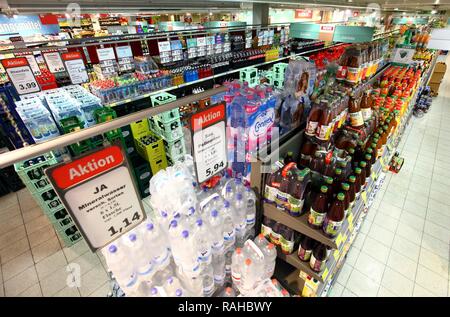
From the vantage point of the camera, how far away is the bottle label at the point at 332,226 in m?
1.41

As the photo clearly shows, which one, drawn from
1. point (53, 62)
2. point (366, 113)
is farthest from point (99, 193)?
point (53, 62)

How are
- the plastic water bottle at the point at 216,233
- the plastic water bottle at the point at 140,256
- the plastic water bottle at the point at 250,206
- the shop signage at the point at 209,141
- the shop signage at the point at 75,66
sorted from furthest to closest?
the shop signage at the point at 75,66 → the plastic water bottle at the point at 250,206 → the plastic water bottle at the point at 216,233 → the plastic water bottle at the point at 140,256 → the shop signage at the point at 209,141

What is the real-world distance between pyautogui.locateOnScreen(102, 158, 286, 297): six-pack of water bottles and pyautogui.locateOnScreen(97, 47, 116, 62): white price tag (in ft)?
11.9

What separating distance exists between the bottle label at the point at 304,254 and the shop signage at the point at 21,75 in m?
5.01

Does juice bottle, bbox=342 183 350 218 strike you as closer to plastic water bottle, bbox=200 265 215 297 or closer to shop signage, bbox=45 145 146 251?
plastic water bottle, bbox=200 265 215 297

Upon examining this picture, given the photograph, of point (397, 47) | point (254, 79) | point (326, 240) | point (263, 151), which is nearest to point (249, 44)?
point (254, 79)

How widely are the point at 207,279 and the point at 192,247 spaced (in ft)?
1.34

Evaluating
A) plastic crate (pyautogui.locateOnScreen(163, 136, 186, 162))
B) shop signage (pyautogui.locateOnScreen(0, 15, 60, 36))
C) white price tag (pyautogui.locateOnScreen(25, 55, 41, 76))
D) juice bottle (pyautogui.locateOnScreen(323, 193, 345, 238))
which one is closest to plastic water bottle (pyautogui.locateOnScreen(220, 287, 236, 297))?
juice bottle (pyautogui.locateOnScreen(323, 193, 345, 238))

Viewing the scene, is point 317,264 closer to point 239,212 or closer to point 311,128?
point 239,212

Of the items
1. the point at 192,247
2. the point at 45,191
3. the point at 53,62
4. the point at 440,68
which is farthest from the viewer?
the point at 440,68

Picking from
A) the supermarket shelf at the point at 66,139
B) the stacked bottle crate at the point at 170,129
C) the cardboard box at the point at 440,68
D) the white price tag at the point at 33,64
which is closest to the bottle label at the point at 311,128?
the supermarket shelf at the point at 66,139

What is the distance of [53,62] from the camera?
442 centimetres

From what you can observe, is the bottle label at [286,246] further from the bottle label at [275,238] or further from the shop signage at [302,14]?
the shop signage at [302,14]

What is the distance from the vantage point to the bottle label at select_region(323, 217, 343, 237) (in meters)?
1.41
